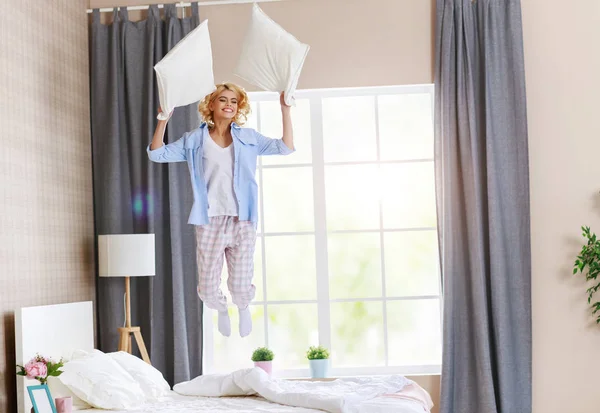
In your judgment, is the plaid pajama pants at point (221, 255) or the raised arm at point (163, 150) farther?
the plaid pajama pants at point (221, 255)

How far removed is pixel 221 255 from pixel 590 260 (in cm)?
258

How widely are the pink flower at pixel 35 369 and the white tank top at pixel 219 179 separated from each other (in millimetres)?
1178

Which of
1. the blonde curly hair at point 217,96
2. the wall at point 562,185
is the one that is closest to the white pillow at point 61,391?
the blonde curly hair at point 217,96

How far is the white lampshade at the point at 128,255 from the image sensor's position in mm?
5184

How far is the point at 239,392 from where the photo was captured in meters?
4.40

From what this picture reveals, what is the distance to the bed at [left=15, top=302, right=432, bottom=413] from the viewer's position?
3.81 m

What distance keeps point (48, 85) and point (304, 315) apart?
546 cm

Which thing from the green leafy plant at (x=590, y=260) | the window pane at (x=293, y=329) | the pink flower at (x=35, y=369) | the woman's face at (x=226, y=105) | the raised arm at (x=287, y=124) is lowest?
the window pane at (x=293, y=329)

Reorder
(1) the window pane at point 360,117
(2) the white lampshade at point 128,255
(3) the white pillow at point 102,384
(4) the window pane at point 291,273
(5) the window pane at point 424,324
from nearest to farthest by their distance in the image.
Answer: (3) the white pillow at point 102,384
(2) the white lampshade at point 128,255
(5) the window pane at point 424,324
(1) the window pane at point 360,117
(4) the window pane at point 291,273

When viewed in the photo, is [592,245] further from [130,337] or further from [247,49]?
[130,337]

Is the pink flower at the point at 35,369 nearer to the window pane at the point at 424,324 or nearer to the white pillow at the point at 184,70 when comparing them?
the white pillow at the point at 184,70

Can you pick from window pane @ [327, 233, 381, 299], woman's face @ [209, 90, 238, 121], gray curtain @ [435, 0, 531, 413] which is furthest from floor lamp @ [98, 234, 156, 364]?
window pane @ [327, 233, 381, 299]

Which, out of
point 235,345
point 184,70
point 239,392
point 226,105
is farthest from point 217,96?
point 235,345

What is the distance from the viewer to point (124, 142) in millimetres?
5715
